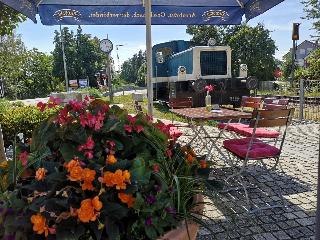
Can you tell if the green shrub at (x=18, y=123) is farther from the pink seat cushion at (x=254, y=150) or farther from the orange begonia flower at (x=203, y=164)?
the orange begonia flower at (x=203, y=164)

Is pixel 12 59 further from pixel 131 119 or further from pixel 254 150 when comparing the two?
pixel 131 119

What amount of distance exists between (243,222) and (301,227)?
50 centimetres

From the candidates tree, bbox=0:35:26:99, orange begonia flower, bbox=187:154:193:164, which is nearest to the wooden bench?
orange begonia flower, bbox=187:154:193:164

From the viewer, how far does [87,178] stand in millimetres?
1354

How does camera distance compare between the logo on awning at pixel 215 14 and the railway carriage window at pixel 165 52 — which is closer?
the logo on awning at pixel 215 14

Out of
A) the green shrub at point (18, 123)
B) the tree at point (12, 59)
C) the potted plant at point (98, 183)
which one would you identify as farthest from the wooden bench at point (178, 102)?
the tree at point (12, 59)

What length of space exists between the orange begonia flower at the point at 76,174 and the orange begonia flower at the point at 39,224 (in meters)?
0.19

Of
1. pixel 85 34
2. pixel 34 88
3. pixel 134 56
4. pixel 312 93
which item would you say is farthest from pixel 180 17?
pixel 134 56

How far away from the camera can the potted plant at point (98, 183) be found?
133cm

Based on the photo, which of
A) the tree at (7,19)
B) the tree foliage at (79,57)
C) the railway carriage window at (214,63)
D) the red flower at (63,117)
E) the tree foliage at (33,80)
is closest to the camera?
the red flower at (63,117)

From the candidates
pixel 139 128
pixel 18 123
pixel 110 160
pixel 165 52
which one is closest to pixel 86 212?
pixel 110 160

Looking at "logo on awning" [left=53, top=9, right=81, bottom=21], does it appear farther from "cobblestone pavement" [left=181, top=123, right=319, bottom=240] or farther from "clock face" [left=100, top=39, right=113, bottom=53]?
"clock face" [left=100, top=39, right=113, bottom=53]

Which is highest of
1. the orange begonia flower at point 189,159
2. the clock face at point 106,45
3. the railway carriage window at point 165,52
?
the clock face at point 106,45

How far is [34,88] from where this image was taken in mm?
41906
